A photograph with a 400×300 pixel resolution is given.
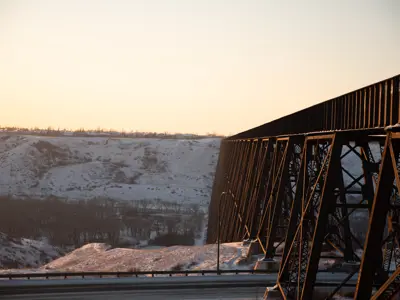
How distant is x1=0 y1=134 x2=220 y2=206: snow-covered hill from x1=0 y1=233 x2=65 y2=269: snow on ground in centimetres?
4760

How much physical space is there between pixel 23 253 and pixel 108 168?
74034 mm

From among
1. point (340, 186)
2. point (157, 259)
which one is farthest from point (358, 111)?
point (157, 259)

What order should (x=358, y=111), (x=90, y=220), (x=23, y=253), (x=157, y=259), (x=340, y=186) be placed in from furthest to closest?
(x=90, y=220), (x=23, y=253), (x=157, y=259), (x=340, y=186), (x=358, y=111)

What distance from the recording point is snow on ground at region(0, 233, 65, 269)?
50969 mm

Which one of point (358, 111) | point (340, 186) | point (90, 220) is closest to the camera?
point (358, 111)

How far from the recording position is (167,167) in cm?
13100

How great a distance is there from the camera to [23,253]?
5403 centimetres

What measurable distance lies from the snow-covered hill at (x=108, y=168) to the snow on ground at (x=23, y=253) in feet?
156

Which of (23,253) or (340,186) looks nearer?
(340,186)

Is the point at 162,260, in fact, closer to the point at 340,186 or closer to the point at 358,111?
the point at 340,186

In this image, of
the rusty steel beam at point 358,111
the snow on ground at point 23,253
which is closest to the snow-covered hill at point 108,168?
the snow on ground at point 23,253

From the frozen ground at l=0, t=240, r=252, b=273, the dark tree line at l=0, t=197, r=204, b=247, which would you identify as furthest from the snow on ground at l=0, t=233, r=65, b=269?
the dark tree line at l=0, t=197, r=204, b=247

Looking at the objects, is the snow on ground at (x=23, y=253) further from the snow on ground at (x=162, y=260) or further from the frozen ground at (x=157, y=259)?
the snow on ground at (x=162, y=260)

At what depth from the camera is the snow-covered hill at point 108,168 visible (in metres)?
111
